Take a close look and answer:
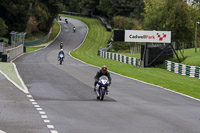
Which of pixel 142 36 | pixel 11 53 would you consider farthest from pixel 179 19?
pixel 11 53

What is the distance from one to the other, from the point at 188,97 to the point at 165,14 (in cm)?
5795

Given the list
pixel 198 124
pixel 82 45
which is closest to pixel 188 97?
pixel 198 124

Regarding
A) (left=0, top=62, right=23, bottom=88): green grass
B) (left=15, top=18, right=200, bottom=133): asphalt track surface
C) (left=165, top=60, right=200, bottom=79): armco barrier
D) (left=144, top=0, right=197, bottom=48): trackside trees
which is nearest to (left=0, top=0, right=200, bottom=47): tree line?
(left=144, top=0, right=197, bottom=48): trackside trees

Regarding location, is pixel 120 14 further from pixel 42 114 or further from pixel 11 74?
pixel 42 114

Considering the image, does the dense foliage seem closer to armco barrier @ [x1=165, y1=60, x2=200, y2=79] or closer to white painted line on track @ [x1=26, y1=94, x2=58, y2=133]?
armco barrier @ [x1=165, y1=60, x2=200, y2=79]

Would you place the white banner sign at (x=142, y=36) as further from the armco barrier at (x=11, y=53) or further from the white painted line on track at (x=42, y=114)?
the white painted line on track at (x=42, y=114)

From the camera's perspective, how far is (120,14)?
415ft

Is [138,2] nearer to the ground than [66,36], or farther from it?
farther from it

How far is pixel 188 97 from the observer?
76.6 feet

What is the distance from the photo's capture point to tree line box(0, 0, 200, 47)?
2963 inches

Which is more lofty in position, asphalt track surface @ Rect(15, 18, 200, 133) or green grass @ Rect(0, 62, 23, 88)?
asphalt track surface @ Rect(15, 18, 200, 133)

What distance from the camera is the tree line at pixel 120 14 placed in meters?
75.2

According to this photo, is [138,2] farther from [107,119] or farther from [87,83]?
[107,119]

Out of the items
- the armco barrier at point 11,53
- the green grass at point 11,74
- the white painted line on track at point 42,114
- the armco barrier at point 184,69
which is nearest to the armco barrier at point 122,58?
the armco barrier at point 184,69
